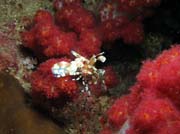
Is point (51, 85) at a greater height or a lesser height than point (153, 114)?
greater

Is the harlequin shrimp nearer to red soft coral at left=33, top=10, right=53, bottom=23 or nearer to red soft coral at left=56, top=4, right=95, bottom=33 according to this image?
red soft coral at left=56, top=4, right=95, bottom=33

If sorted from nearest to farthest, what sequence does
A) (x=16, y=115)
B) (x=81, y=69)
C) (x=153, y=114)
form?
(x=153, y=114) → (x=16, y=115) → (x=81, y=69)

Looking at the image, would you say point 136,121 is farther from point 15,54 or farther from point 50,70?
point 15,54

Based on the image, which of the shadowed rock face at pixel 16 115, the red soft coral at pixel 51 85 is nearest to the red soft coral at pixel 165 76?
the red soft coral at pixel 51 85

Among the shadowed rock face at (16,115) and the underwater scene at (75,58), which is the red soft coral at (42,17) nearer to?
the underwater scene at (75,58)

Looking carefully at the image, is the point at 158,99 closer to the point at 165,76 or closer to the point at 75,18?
the point at 165,76

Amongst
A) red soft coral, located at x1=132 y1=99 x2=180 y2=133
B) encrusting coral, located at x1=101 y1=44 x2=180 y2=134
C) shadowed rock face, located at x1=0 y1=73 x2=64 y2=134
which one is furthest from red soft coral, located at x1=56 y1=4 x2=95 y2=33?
red soft coral, located at x1=132 y1=99 x2=180 y2=133

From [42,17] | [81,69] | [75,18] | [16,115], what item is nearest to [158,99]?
[81,69]
